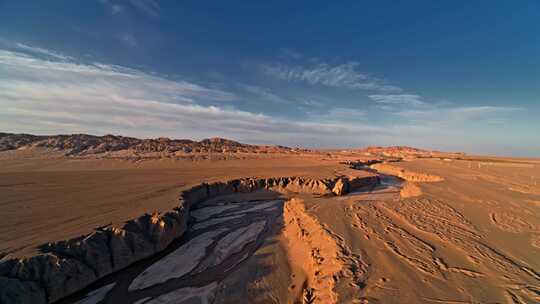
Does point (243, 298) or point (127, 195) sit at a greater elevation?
point (127, 195)

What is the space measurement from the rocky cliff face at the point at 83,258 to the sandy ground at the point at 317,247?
469 mm

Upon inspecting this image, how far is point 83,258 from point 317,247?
28.0 ft

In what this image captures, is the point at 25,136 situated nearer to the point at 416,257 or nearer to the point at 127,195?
the point at 127,195

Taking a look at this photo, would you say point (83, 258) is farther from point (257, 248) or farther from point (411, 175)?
point (411, 175)

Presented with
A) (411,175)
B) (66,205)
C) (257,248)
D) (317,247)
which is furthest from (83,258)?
(411,175)

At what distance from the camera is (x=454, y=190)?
19.6 metres

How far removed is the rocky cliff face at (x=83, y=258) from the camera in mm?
6312

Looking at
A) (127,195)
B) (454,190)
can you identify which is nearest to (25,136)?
(127,195)

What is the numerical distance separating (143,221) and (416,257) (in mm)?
11003

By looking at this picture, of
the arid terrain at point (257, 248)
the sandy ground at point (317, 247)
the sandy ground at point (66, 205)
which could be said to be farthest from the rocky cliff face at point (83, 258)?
the sandy ground at point (66, 205)

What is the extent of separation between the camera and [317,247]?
9727 mm

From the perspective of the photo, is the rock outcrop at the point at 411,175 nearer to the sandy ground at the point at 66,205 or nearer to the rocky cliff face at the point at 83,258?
the sandy ground at the point at 66,205

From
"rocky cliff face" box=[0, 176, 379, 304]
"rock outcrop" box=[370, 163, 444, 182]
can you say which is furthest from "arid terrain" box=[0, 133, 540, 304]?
"rock outcrop" box=[370, 163, 444, 182]

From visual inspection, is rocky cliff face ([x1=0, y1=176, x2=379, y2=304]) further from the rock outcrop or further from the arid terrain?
the rock outcrop
